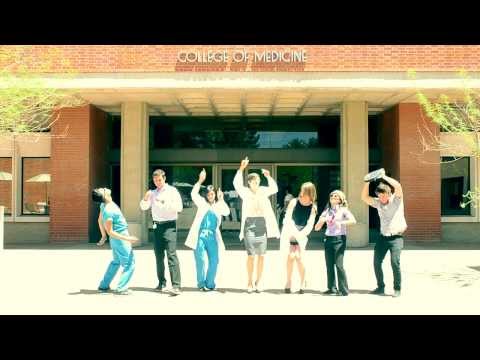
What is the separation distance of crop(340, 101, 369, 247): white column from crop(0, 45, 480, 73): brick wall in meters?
1.56

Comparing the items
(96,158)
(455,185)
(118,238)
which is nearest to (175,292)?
(118,238)

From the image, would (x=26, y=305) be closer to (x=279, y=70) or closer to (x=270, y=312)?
(x=270, y=312)

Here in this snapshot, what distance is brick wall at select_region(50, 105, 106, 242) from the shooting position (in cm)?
1555

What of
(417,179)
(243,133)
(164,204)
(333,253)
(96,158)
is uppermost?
(243,133)

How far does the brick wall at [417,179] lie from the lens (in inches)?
607

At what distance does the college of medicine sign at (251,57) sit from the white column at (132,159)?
2.70 meters

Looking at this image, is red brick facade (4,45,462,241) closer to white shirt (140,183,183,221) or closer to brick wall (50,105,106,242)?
brick wall (50,105,106,242)

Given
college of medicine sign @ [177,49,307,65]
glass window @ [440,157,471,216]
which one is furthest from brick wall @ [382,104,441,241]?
college of medicine sign @ [177,49,307,65]

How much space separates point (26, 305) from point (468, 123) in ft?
28.4

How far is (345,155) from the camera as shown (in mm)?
15125

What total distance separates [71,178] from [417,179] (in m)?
10.1

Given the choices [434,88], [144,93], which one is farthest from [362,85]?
[144,93]

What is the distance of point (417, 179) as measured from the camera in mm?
15438

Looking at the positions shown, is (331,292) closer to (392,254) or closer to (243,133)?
(392,254)
